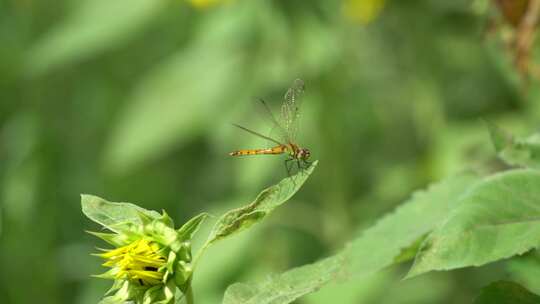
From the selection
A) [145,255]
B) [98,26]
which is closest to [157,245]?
[145,255]

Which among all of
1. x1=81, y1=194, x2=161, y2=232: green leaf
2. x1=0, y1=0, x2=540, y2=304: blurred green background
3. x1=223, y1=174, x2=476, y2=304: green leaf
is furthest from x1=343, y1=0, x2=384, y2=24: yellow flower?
x1=81, y1=194, x2=161, y2=232: green leaf

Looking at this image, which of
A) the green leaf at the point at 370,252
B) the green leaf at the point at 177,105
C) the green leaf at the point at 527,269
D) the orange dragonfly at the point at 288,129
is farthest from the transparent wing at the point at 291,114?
the green leaf at the point at 177,105

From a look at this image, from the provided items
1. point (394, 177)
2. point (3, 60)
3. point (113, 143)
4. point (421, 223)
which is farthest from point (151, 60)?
point (421, 223)

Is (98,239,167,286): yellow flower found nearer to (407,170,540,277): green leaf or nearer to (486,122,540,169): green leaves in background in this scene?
(407,170,540,277): green leaf

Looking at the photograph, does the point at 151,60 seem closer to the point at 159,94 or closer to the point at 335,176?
the point at 159,94

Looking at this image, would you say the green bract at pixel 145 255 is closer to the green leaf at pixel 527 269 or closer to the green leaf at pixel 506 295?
the green leaf at pixel 506 295

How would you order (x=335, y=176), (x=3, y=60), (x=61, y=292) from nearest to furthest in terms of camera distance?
(x=335, y=176) < (x=61, y=292) < (x=3, y=60)
